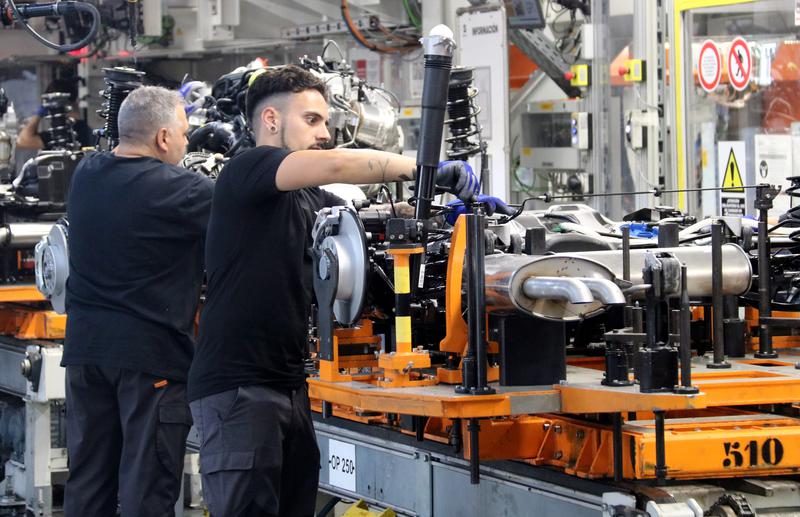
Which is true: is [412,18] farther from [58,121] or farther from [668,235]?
[668,235]

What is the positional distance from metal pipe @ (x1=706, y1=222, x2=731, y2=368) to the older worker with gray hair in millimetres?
1768

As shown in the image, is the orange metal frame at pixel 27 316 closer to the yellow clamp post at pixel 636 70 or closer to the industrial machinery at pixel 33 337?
the industrial machinery at pixel 33 337

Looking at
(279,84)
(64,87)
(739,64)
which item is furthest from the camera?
(64,87)

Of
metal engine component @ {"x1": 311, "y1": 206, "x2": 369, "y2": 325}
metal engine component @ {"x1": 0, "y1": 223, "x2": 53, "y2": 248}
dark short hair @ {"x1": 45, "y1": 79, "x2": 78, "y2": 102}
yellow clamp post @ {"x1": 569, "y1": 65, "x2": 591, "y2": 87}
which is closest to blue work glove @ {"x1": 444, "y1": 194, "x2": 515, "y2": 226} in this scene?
metal engine component @ {"x1": 311, "y1": 206, "x2": 369, "y2": 325}

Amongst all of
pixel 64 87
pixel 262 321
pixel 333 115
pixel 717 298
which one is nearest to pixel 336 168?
pixel 262 321

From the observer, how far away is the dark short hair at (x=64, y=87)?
14.9 m

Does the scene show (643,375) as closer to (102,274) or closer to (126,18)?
(102,274)

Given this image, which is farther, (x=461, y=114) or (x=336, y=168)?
(x=461, y=114)

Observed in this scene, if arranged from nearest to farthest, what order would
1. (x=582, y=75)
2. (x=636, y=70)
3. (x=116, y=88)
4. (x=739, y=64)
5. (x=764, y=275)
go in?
(x=764, y=275) < (x=116, y=88) < (x=739, y=64) < (x=636, y=70) < (x=582, y=75)

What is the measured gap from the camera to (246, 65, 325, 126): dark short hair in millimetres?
3914

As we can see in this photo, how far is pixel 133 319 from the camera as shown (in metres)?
4.79

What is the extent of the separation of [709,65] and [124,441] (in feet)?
17.7

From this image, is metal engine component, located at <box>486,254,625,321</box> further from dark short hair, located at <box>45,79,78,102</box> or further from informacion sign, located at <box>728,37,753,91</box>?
dark short hair, located at <box>45,79,78,102</box>

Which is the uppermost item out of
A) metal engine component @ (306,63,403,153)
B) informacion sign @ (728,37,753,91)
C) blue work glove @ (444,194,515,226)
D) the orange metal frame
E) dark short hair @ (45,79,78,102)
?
dark short hair @ (45,79,78,102)
